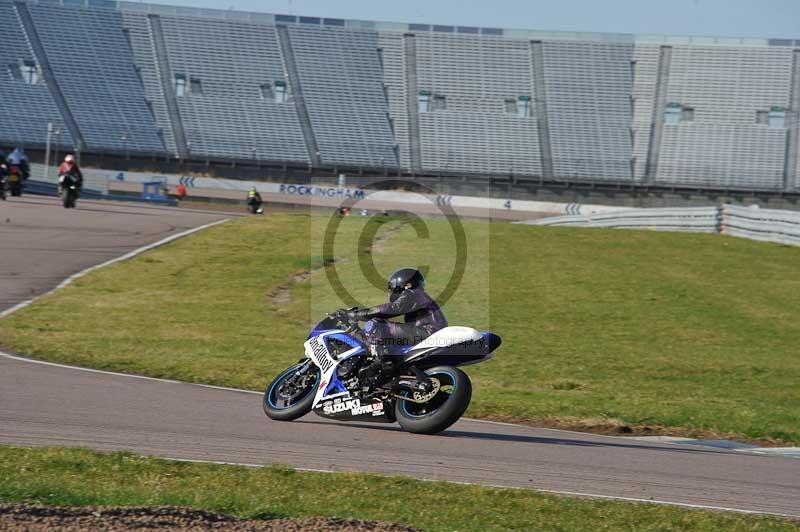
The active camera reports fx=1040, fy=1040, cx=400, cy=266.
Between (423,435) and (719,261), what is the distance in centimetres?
1764

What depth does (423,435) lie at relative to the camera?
9641mm

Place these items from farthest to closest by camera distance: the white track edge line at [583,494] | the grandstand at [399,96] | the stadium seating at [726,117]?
the stadium seating at [726,117]
the grandstand at [399,96]
the white track edge line at [583,494]

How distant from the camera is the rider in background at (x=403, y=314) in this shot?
9.59 m

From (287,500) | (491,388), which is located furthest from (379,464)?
(491,388)

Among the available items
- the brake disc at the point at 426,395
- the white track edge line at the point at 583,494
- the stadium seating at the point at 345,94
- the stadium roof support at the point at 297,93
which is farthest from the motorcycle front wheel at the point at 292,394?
the stadium seating at the point at 345,94

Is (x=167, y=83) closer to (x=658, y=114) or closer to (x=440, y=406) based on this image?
(x=658, y=114)

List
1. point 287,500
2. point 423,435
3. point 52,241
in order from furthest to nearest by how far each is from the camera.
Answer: point 52,241, point 423,435, point 287,500

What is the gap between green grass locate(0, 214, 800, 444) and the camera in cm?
1303

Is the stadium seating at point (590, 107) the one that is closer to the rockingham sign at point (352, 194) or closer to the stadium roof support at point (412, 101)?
the rockingham sign at point (352, 194)

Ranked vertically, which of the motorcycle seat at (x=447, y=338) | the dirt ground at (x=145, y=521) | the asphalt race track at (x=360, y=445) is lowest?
the asphalt race track at (x=360, y=445)

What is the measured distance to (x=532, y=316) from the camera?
61.7ft

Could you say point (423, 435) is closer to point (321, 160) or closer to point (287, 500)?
point (287, 500)

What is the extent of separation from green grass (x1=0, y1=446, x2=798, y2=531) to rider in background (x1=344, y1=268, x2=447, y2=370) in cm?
251

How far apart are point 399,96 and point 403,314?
58.3 metres
